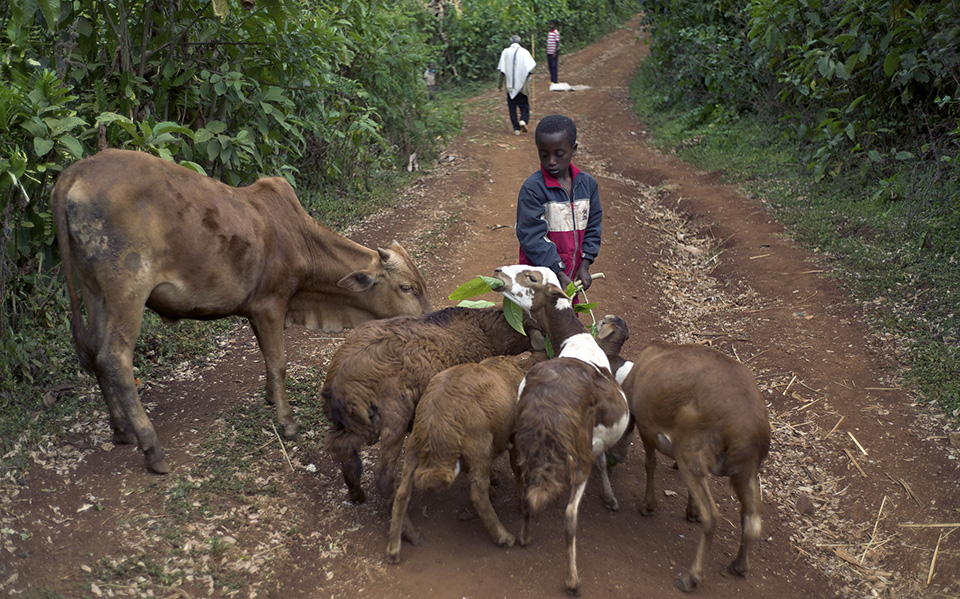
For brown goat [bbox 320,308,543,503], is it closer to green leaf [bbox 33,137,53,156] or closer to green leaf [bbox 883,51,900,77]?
green leaf [bbox 33,137,53,156]

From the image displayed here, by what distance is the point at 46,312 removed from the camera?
5.76 m

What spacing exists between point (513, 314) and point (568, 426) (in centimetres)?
115

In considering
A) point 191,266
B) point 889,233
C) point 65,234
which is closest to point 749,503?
point 191,266

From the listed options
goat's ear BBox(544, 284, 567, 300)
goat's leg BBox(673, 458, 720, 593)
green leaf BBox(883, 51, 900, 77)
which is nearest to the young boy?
goat's ear BBox(544, 284, 567, 300)

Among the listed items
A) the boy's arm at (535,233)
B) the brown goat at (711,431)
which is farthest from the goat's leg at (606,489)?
the boy's arm at (535,233)

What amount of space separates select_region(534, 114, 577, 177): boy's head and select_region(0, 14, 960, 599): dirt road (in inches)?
81.8

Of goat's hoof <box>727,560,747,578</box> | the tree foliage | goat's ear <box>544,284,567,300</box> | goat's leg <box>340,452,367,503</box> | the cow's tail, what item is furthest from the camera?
the tree foliage

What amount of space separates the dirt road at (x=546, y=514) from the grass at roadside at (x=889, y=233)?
0.24 meters

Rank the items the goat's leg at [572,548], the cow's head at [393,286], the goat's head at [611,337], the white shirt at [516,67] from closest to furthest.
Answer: the goat's leg at [572,548], the goat's head at [611,337], the cow's head at [393,286], the white shirt at [516,67]

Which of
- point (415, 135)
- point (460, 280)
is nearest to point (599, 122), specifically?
point (415, 135)

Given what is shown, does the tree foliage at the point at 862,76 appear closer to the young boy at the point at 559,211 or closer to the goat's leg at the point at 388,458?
the young boy at the point at 559,211

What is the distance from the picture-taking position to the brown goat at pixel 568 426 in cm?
385

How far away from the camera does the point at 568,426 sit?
3.93 metres

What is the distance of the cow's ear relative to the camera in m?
5.50
